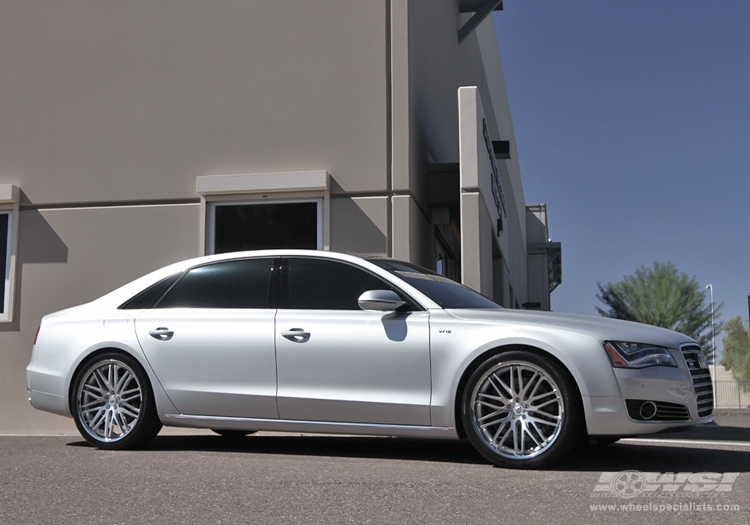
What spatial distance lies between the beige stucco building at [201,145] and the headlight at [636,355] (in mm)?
5052

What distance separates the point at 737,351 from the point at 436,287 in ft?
164

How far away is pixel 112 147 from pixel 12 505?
7636mm

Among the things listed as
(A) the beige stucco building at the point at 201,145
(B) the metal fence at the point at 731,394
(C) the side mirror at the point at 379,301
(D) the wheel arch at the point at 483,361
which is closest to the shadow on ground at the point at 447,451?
(D) the wheel arch at the point at 483,361

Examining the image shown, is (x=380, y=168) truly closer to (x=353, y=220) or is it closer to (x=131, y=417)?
(x=353, y=220)

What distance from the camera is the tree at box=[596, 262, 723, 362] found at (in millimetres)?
62438

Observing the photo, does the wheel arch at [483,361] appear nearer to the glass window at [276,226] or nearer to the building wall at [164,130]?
the building wall at [164,130]

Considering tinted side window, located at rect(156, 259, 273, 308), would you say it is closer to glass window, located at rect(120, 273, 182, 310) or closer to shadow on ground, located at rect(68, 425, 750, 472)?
glass window, located at rect(120, 273, 182, 310)

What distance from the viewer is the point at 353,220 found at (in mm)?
10961

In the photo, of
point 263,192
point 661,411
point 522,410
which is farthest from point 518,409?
point 263,192

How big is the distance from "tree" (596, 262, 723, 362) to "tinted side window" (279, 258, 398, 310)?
5795 cm

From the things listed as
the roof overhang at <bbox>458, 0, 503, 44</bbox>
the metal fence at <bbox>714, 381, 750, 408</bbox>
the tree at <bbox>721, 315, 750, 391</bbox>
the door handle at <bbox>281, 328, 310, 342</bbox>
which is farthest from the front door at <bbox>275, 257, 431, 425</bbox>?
the tree at <bbox>721, 315, 750, 391</bbox>

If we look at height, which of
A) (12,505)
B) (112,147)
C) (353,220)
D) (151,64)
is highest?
(151,64)

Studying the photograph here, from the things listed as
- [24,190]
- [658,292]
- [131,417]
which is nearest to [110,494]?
[131,417]

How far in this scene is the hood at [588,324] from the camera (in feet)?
19.6
